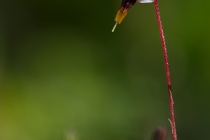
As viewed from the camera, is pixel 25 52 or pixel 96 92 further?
pixel 25 52

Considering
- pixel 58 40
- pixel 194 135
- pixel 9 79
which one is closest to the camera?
pixel 194 135

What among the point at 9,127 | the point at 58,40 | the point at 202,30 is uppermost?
the point at 202,30

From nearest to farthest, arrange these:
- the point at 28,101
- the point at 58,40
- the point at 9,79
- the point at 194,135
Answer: the point at 194,135, the point at 28,101, the point at 9,79, the point at 58,40

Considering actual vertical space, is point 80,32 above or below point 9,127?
above

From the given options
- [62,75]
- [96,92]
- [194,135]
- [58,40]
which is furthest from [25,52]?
[194,135]

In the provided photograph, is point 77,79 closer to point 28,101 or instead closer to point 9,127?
point 28,101

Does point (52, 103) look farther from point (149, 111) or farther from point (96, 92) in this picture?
point (149, 111)
